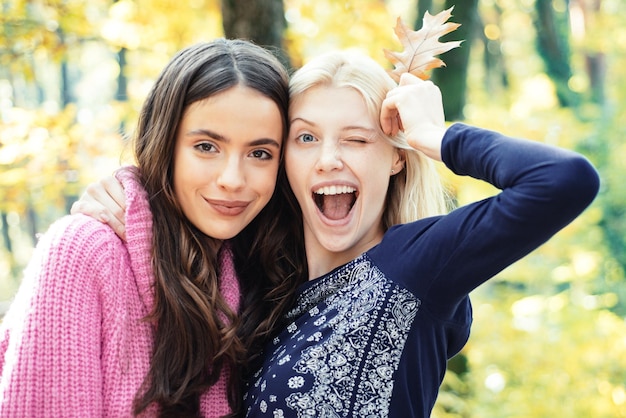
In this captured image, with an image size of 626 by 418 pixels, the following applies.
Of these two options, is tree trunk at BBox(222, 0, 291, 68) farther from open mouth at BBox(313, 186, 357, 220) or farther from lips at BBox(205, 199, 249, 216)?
lips at BBox(205, 199, 249, 216)

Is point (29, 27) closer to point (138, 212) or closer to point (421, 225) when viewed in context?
point (138, 212)

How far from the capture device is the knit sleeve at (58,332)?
5.83 ft

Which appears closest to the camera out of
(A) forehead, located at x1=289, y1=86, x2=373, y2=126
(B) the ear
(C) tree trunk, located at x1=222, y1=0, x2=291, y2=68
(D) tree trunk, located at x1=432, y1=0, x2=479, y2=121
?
(A) forehead, located at x1=289, y1=86, x2=373, y2=126

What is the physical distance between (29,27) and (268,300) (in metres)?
2.62

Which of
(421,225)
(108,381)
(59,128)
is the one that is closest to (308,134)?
(421,225)

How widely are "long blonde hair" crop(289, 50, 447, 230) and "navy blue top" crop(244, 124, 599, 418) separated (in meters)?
0.33

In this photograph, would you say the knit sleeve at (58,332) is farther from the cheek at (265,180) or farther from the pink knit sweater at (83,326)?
the cheek at (265,180)

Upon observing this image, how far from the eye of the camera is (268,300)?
2.34m

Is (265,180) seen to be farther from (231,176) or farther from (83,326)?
(83,326)

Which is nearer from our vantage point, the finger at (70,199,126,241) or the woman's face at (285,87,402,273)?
the finger at (70,199,126,241)

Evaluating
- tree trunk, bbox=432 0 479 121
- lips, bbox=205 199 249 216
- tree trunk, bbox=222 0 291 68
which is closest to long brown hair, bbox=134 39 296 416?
lips, bbox=205 199 249 216

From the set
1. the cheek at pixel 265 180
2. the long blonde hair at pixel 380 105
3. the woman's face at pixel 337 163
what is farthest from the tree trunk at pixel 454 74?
the cheek at pixel 265 180

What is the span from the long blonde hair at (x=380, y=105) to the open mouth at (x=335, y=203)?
151 mm

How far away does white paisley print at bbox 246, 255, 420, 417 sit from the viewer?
1.92 metres
